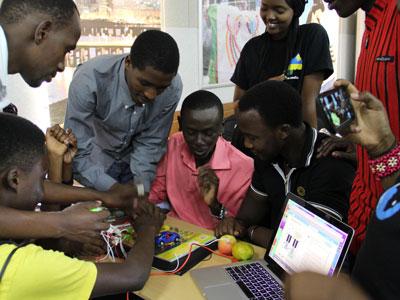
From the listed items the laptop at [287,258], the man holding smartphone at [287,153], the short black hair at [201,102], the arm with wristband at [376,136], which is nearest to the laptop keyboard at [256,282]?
the laptop at [287,258]

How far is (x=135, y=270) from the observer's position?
4.07 feet

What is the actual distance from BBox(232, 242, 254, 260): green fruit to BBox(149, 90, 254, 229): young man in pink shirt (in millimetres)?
405

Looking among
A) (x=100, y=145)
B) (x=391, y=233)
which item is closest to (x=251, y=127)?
(x=100, y=145)

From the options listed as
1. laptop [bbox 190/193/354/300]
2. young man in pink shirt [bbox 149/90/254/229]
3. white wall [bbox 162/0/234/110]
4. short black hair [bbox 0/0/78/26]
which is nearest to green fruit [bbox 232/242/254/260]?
laptop [bbox 190/193/354/300]

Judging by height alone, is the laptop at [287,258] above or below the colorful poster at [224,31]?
below

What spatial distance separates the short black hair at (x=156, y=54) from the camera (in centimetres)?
166

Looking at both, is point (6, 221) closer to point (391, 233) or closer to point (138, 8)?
point (391, 233)

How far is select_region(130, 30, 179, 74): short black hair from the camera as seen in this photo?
1.66 meters

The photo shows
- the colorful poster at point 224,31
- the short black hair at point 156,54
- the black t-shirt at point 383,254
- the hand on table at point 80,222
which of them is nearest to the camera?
the black t-shirt at point 383,254

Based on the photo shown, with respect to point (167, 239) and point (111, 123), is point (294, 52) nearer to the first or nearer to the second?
point (111, 123)

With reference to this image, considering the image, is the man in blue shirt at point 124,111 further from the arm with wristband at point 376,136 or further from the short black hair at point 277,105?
the arm with wristband at point 376,136

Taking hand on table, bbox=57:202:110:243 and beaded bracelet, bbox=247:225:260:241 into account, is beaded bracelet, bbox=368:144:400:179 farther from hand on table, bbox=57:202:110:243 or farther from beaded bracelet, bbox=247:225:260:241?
hand on table, bbox=57:202:110:243

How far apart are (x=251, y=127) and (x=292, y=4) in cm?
92

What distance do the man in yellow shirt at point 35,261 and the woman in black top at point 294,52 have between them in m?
1.29
